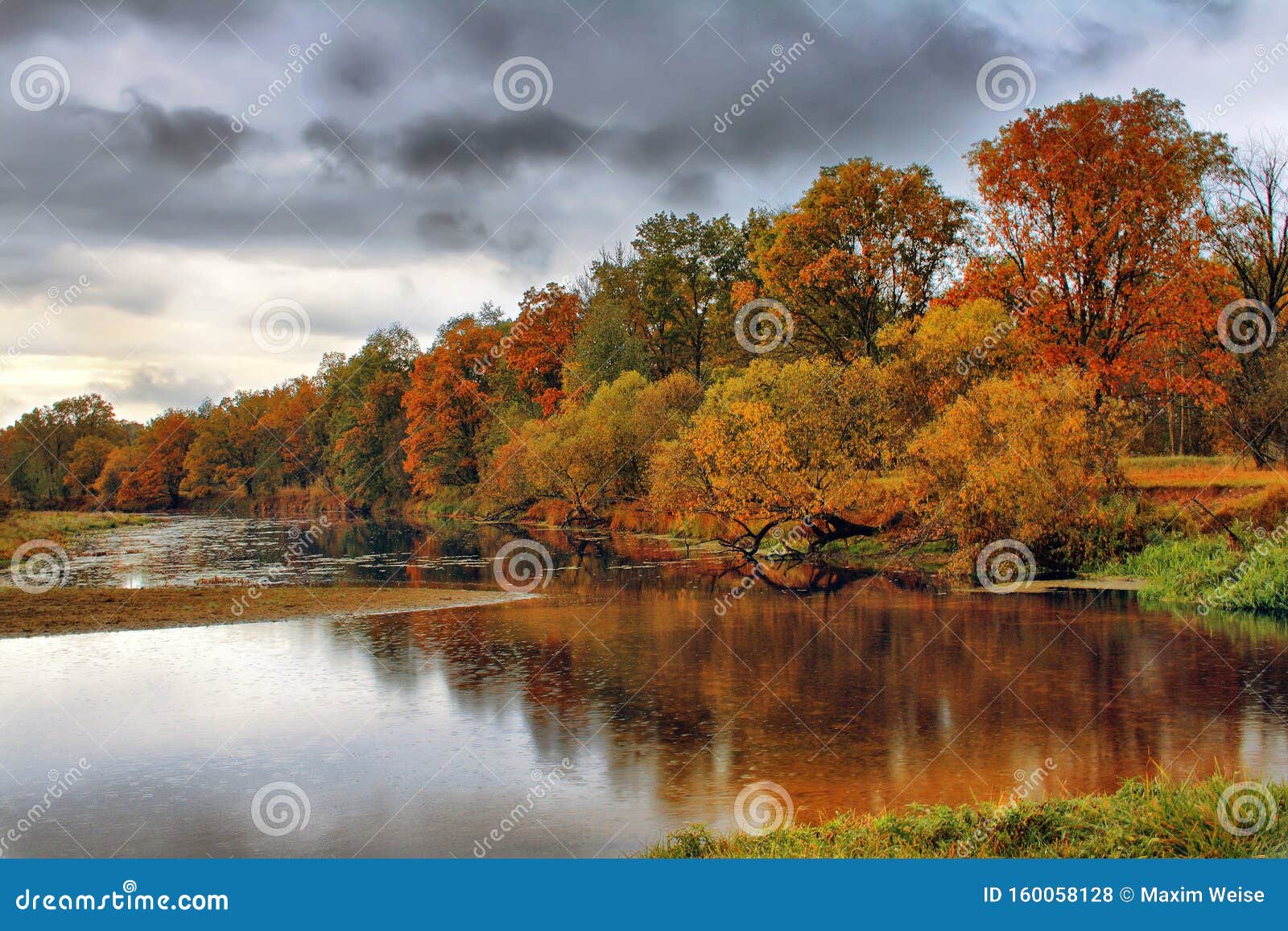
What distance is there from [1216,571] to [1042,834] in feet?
64.0

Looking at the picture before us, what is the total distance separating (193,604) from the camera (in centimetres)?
2670

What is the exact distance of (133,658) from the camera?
19797 mm

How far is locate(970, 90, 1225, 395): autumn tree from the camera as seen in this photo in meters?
34.2

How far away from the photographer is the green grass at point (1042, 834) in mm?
7995

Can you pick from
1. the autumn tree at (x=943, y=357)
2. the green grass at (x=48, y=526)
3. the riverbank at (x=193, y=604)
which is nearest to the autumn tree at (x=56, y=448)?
the green grass at (x=48, y=526)

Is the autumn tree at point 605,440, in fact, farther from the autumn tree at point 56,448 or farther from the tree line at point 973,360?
the autumn tree at point 56,448

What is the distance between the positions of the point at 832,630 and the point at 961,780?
1080 centimetres

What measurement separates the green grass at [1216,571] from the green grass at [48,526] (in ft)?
134

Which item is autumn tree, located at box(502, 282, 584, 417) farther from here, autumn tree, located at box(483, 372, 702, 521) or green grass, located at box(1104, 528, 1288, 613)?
green grass, located at box(1104, 528, 1288, 613)

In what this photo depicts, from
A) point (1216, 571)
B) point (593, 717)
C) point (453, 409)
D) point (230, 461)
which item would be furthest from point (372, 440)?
point (593, 717)

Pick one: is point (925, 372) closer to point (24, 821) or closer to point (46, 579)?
point (46, 579)

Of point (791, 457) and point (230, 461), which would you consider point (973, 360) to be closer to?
point (791, 457)

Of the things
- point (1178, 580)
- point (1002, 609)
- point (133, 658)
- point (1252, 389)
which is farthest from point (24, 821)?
point (1252, 389)

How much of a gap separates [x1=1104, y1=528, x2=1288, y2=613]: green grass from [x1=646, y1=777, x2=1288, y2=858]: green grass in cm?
1637
